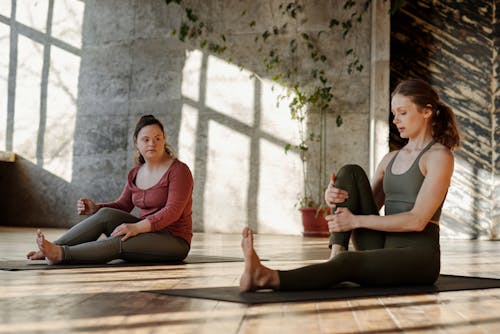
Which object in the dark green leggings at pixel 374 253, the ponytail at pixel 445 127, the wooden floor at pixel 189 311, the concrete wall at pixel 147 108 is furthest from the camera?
the concrete wall at pixel 147 108

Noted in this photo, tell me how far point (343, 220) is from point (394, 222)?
0.19 meters

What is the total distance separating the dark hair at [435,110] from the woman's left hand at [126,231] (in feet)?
5.11

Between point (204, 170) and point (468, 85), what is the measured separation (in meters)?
3.16

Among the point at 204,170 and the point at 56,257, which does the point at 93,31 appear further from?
the point at 56,257

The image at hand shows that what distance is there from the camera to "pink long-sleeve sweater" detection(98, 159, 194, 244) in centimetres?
370

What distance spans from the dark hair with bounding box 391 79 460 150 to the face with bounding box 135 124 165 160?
1.47 meters

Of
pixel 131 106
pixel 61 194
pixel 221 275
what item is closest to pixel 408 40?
pixel 131 106

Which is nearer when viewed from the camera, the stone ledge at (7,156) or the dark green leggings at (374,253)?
the dark green leggings at (374,253)

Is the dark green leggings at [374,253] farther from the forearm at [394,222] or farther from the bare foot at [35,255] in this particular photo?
the bare foot at [35,255]

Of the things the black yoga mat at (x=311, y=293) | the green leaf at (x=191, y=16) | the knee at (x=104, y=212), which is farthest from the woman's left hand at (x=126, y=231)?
the green leaf at (x=191, y=16)

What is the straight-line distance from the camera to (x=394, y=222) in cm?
260

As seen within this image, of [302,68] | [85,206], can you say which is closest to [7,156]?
[302,68]

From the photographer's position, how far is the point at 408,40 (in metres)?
8.23

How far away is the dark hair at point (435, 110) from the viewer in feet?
8.99
